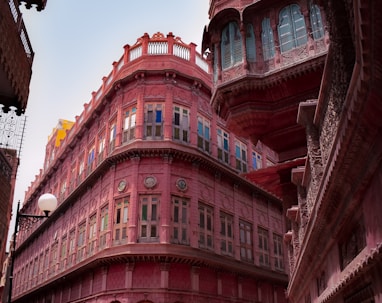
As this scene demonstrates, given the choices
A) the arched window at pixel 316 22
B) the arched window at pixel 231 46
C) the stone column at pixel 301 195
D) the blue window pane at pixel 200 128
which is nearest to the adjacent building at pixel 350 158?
the stone column at pixel 301 195

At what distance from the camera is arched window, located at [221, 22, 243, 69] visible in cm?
1345

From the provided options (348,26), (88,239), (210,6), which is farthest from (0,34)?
(88,239)

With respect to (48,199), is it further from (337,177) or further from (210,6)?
(210,6)

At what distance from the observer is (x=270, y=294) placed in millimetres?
26766

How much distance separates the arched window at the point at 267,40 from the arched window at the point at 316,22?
1238 mm

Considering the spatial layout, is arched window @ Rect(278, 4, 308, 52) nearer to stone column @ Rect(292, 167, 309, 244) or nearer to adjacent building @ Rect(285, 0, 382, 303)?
Answer: stone column @ Rect(292, 167, 309, 244)

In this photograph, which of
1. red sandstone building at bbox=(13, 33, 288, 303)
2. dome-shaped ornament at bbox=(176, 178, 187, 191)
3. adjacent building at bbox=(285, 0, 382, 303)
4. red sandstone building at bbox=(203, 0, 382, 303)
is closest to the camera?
adjacent building at bbox=(285, 0, 382, 303)

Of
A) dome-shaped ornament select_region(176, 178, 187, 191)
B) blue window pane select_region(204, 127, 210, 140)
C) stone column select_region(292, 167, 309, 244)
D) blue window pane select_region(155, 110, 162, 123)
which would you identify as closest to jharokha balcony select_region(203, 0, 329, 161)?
stone column select_region(292, 167, 309, 244)

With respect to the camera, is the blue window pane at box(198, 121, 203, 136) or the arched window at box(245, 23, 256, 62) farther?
the blue window pane at box(198, 121, 203, 136)

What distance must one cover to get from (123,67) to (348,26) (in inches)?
876

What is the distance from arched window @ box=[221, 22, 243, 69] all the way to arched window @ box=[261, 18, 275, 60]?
74cm

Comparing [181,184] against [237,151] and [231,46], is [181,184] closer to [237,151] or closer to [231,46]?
[237,151]

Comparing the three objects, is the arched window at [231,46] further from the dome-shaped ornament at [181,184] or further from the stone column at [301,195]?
the dome-shaped ornament at [181,184]

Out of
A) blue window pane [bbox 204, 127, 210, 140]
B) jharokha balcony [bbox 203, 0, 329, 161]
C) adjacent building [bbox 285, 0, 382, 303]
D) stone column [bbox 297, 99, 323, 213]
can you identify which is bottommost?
adjacent building [bbox 285, 0, 382, 303]
